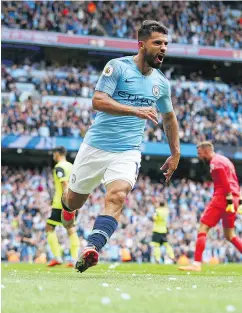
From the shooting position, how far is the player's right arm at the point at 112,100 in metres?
7.50

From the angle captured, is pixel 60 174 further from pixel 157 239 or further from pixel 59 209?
pixel 157 239

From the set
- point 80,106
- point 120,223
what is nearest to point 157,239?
point 120,223

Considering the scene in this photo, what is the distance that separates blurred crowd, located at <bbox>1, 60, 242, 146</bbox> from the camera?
31016 mm

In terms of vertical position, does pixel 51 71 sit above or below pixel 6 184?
above

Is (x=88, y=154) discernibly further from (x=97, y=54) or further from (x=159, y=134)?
(x=97, y=54)

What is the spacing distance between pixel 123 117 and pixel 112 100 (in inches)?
20.7

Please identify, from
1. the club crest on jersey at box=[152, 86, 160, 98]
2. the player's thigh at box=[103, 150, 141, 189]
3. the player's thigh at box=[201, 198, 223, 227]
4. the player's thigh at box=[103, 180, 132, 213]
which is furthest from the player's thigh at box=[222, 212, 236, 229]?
the player's thigh at box=[103, 180, 132, 213]

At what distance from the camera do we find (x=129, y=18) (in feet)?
124

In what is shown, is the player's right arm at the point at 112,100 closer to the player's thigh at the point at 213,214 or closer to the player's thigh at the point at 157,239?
the player's thigh at the point at 213,214

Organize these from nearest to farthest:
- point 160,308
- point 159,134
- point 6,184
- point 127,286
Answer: point 160,308 < point 127,286 < point 6,184 < point 159,134

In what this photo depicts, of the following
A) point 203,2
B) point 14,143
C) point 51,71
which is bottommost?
point 14,143

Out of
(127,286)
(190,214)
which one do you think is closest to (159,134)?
(190,214)

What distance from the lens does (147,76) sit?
27.8ft

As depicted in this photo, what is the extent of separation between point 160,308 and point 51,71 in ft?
104
